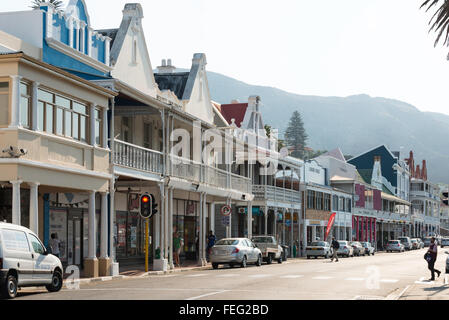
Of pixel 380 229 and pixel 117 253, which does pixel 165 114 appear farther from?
pixel 380 229

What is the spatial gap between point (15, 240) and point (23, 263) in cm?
59

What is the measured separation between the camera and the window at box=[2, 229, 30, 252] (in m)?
18.0

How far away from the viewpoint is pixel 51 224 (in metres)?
28.8

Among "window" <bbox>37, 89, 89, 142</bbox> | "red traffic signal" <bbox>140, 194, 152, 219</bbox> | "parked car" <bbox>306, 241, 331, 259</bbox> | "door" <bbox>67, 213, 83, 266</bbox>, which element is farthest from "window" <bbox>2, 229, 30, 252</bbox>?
"parked car" <bbox>306, 241, 331, 259</bbox>

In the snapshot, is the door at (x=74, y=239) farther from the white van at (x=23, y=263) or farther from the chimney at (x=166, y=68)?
the chimney at (x=166, y=68)

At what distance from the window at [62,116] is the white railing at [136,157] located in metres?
2.68

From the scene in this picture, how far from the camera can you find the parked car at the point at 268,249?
4234 cm

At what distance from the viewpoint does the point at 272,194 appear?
55.1 metres

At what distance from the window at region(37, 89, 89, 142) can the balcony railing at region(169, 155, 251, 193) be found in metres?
8.44

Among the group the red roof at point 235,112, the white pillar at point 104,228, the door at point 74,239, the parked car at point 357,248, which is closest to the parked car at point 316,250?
the parked car at point 357,248

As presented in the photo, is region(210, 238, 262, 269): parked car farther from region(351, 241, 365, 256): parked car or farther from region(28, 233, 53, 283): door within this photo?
region(351, 241, 365, 256): parked car

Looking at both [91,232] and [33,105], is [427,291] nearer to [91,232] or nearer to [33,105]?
[91,232]
